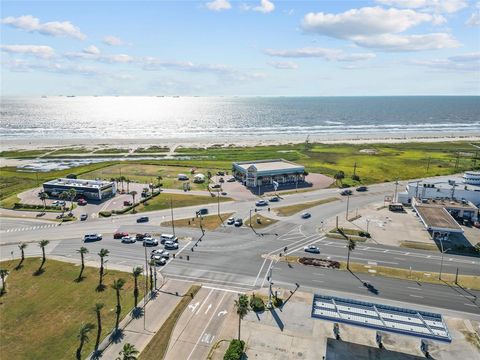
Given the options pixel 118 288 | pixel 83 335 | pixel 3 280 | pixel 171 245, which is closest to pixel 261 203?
pixel 171 245

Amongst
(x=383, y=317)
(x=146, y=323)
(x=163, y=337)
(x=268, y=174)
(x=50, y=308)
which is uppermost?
(x=268, y=174)

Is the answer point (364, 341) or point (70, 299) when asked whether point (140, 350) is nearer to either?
point (70, 299)

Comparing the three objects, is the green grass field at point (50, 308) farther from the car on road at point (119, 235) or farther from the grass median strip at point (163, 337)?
the car on road at point (119, 235)

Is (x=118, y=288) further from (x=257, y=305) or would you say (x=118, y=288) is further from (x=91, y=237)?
(x=91, y=237)

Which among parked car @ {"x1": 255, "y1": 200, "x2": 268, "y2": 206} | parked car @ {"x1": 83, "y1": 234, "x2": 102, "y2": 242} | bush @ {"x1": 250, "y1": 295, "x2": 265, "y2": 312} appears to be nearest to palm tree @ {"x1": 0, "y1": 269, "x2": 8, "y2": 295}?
parked car @ {"x1": 83, "y1": 234, "x2": 102, "y2": 242}

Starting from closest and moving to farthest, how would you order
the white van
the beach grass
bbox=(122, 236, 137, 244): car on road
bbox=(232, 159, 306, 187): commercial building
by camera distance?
1. the white van
2. bbox=(122, 236, 137, 244): car on road
3. the beach grass
4. bbox=(232, 159, 306, 187): commercial building

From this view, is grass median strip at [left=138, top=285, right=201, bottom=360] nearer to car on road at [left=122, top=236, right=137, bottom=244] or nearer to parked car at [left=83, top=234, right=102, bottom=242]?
car on road at [left=122, top=236, right=137, bottom=244]
